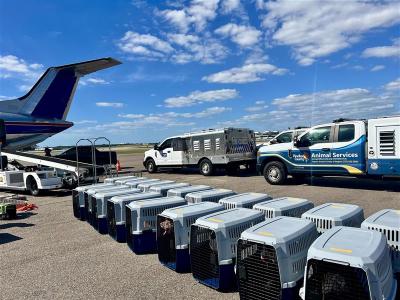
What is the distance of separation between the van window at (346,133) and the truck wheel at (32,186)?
1092 cm

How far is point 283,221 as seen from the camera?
407 cm

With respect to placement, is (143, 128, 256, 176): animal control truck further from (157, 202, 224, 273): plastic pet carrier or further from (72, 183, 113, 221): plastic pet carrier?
(157, 202, 224, 273): plastic pet carrier

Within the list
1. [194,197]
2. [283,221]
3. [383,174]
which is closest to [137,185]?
[194,197]

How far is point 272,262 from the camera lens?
3406 mm

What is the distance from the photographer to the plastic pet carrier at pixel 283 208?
492cm

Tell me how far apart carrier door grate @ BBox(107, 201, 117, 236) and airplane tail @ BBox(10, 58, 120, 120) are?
44.8 ft

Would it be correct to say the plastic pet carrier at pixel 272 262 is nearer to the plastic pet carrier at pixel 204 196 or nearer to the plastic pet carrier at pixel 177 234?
Result: the plastic pet carrier at pixel 177 234

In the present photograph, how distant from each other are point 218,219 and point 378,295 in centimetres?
202

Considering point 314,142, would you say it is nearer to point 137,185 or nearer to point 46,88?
point 137,185

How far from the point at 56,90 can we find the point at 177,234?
17.4 metres

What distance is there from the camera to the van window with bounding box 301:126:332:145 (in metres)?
11.2

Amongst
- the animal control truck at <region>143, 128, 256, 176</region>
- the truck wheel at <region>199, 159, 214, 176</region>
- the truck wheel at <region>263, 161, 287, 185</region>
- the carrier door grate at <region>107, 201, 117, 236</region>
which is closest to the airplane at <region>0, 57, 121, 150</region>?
the animal control truck at <region>143, 128, 256, 176</region>

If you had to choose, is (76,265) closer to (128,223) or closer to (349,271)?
(128,223)

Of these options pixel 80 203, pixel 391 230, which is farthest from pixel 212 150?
pixel 391 230
